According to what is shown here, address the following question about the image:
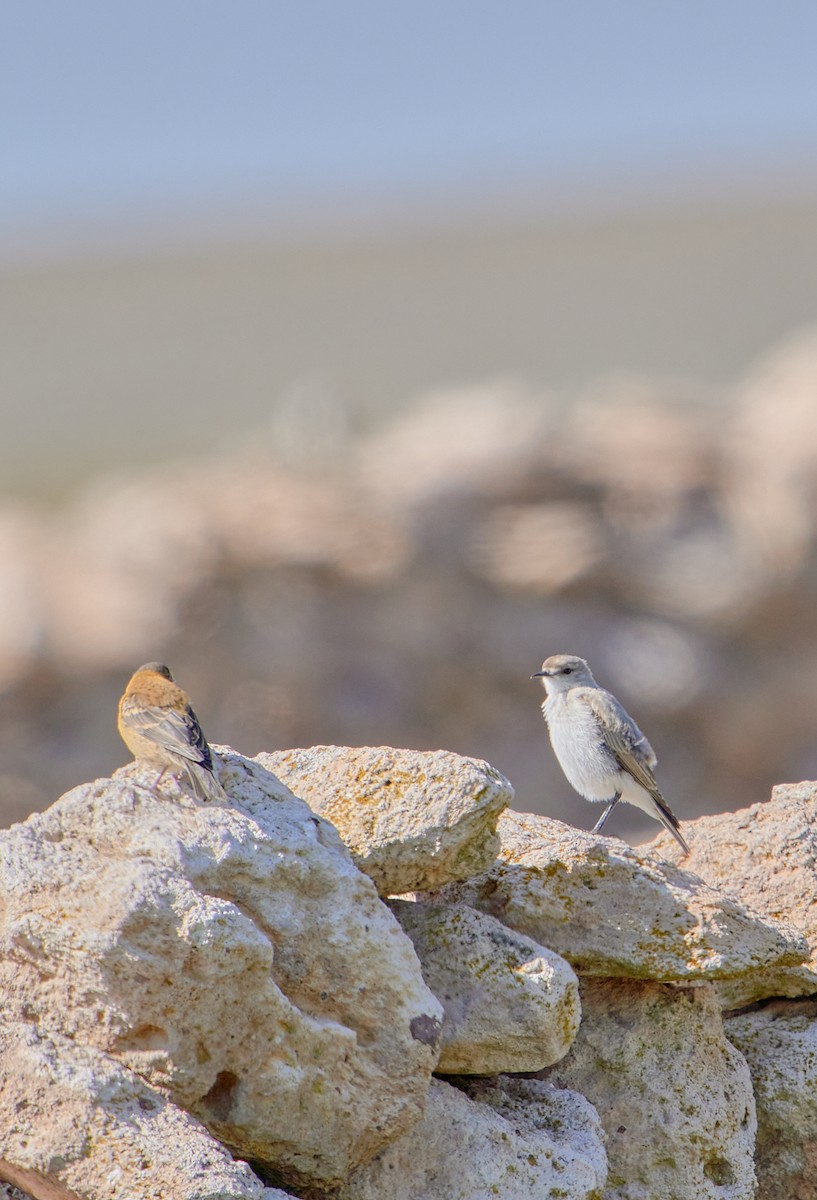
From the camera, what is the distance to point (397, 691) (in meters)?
23.2

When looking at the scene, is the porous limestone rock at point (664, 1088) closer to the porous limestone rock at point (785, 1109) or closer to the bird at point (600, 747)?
the porous limestone rock at point (785, 1109)

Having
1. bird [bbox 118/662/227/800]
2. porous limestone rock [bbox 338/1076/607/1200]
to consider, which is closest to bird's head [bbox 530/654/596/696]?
bird [bbox 118/662/227/800]

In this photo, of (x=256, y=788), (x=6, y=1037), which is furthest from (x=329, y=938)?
(x=6, y=1037)

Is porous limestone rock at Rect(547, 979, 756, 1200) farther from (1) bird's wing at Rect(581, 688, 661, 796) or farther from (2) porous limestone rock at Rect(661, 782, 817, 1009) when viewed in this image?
(1) bird's wing at Rect(581, 688, 661, 796)

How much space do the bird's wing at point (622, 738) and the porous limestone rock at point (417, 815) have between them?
3.26 meters

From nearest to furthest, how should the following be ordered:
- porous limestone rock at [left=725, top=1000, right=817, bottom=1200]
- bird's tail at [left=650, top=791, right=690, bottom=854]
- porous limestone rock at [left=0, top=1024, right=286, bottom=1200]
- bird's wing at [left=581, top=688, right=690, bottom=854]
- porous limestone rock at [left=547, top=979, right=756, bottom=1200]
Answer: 1. porous limestone rock at [left=0, top=1024, right=286, bottom=1200]
2. porous limestone rock at [left=547, top=979, right=756, bottom=1200]
3. porous limestone rock at [left=725, top=1000, right=817, bottom=1200]
4. bird's tail at [left=650, top=791, right=690, bottom=854]
5. bird's wing at [left=581, top=688, right=690, bottom=854]

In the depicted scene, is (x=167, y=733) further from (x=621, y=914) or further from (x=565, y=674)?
(x=565, y=674)

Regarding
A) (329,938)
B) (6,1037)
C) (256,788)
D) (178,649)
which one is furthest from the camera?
(178,649)

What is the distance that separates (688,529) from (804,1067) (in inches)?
746

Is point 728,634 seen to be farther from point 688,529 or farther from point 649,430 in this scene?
point 649,430

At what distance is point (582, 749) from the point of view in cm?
886

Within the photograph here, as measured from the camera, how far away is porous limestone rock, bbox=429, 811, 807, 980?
19.0 feet

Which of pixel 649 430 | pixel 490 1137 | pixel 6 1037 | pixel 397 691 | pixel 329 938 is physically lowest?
pixel 490 1137

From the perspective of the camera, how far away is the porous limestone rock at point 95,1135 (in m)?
4.35
